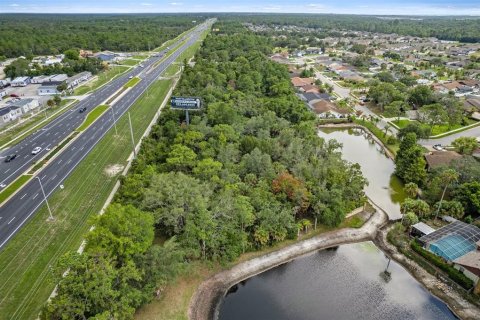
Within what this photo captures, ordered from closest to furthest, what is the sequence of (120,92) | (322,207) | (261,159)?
(322,207)
(261,159)
(120,92)

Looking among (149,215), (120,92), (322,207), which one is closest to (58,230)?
(149,215)

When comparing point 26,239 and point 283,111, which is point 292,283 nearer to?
point 26,239

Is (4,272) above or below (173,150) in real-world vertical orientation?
below

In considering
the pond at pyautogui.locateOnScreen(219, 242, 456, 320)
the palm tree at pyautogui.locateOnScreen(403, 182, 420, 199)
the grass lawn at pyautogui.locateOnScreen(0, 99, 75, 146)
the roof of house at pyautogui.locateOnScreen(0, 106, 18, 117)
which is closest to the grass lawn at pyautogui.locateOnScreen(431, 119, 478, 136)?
the palm tree at pyautogui.locateOnScreen(403, 182, 420, 199)

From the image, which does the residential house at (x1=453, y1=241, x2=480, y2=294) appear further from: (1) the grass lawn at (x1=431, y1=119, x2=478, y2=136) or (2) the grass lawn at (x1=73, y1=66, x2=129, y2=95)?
(2) the grass lawn at (x1=73, y1=66, x2=129, y2=95)

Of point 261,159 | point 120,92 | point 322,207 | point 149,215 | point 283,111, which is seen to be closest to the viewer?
point 149,215

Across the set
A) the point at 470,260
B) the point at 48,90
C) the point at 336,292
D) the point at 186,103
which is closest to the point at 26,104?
the point at 48,90
